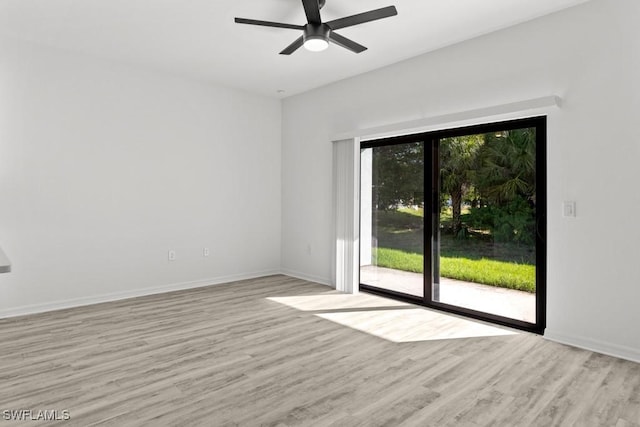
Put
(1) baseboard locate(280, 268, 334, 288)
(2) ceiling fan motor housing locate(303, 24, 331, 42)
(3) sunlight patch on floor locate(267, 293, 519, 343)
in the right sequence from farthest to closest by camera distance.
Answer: (1) baseboard locate(280, 268, 334, 288)
(3) sunlight patch on floor locate(267, 293, 519, 343)
(2) ceiling fan motor housing locate(303, 24, 331, 42)

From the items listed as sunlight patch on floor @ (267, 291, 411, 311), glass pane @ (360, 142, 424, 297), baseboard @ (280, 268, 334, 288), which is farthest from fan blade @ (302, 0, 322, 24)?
baseboard @ (280, 268, 334, 288)

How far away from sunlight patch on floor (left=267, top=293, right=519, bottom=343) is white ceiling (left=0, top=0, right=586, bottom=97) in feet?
9.14

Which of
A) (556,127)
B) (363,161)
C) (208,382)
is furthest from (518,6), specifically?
(208,382)

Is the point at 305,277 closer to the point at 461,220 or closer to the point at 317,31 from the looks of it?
the point at 461,220

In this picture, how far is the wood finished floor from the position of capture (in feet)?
7.06

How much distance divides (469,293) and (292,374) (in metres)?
2.22

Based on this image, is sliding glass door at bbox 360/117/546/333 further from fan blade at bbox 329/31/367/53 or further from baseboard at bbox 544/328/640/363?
fan blade at bbox 329/31/367/53

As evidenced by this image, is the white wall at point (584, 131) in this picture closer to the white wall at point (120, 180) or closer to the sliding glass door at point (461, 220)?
the sliding glass door at point (461, 220)

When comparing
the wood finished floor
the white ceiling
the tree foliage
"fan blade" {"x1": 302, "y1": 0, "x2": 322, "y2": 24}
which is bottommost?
the wood finished floor

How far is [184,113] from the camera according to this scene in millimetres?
5117

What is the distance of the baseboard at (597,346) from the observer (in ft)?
9.50

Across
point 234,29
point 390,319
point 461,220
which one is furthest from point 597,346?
point 234,29

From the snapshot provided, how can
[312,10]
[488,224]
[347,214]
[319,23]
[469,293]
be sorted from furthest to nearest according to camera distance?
[347,214] < [469,293] < [488,224] < [319,23] < [312,10]

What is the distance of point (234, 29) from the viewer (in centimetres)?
366
